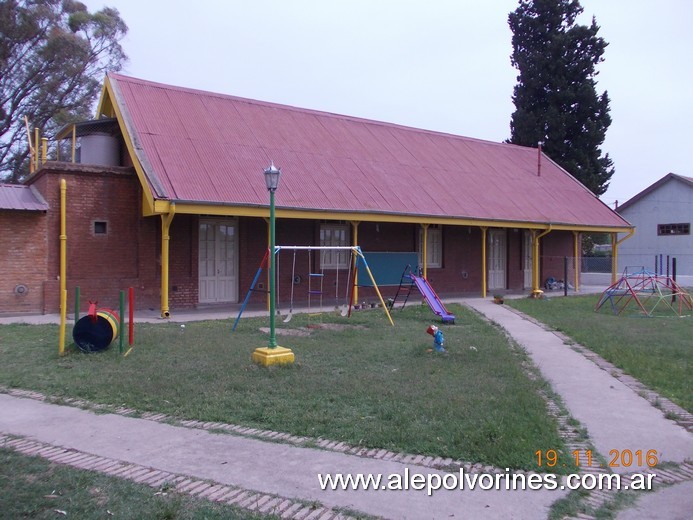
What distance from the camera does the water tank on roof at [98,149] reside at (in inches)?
678

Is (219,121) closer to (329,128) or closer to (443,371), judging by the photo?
(329,128)

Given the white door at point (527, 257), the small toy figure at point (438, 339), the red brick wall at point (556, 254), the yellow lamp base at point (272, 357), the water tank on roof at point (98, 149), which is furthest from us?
the red brick wall at point (556, 254)

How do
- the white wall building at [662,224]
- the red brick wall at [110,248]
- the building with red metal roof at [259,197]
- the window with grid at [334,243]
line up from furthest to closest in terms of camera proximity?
the white wall building at [662,224]
the window with grid at [334,243]
the building with red metal roof at [259,197]
the red brick wall at [110,248]

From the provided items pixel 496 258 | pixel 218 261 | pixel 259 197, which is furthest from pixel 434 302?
pixel 496 258

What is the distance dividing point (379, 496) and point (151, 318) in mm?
11030

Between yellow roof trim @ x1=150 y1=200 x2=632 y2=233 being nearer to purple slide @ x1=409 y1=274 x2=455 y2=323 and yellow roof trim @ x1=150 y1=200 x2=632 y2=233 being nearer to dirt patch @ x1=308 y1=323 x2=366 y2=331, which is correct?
purple slide @ x1=409 y1=274 x2=455 y2=323

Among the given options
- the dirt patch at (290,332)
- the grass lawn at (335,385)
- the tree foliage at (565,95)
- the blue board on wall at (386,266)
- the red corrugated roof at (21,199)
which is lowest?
the grass lawn at (335,385)

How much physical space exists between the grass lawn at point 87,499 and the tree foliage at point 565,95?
36.2 m

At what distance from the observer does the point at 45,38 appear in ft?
107

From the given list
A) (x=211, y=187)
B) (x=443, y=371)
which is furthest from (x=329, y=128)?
(x=443, y=371)

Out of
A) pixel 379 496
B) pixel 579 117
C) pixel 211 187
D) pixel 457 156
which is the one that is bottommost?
pixel 379 496

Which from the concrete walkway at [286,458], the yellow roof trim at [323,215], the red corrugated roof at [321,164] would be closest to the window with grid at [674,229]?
the red corrugated roof at [321,164]

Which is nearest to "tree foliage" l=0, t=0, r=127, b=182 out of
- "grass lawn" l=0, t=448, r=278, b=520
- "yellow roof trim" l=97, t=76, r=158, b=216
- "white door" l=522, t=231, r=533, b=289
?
"yellow roof trim" l=97, t=76, r=158, b=216

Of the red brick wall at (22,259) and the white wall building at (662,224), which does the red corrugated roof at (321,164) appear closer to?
the red brick wall at (22,259)
